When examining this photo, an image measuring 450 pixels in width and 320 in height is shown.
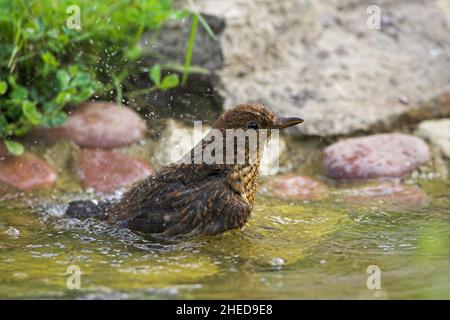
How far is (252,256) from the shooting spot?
14.6 feet

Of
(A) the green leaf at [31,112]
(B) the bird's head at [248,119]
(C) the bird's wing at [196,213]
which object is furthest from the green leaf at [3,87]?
(B) the bird's head at [248,119]

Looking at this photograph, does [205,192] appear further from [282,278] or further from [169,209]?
[282,278]

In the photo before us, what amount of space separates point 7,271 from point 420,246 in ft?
7.51

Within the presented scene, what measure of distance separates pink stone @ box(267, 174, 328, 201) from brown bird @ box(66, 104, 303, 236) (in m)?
0.94

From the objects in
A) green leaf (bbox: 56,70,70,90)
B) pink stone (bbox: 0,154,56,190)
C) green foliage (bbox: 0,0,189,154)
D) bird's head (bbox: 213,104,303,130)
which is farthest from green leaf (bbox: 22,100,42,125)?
bird's head (bbox: 213,104,303,130)

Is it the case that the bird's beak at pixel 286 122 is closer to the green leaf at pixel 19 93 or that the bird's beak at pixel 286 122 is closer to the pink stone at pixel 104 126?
the pink stone at pixel 104 126

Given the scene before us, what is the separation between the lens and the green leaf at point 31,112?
5691mm

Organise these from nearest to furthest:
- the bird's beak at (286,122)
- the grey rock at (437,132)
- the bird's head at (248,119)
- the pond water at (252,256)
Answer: the pond water at (252,256) → the bird's head at (248,119) → the bird's beak at (286,122) → the grey rock at (437,132)

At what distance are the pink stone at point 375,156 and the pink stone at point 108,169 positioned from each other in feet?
4.93

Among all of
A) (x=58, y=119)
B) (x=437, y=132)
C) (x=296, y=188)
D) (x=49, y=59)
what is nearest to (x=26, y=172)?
(x=58, y=119)

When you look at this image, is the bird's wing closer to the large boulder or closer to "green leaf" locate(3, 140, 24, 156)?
"green leaf" locate(3, 140, 24, 156)

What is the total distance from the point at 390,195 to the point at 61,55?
2.78 metres

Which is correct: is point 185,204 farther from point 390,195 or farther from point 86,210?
point 390,195
